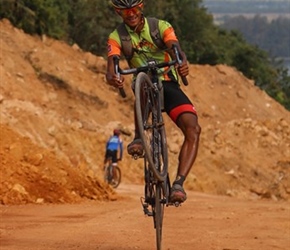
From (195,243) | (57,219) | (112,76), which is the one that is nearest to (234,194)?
(57,219)

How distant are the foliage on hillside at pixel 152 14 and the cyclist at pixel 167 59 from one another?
28693mm

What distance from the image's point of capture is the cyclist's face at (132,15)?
7.67 m

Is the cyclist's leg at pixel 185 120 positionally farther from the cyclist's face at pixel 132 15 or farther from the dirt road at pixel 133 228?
the dirt road at pixel 133 228

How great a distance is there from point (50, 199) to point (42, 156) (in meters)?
0.91

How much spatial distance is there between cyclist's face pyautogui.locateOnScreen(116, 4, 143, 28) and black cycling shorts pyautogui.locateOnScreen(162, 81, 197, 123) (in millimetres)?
561

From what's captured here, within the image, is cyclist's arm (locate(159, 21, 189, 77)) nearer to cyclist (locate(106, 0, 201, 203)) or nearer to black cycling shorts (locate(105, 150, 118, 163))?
cyclist (locate(106, 0, 201, 203))

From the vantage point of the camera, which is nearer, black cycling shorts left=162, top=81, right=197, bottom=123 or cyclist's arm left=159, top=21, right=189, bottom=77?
cyclist's arm left=159, top=21, right=189, bottom=77

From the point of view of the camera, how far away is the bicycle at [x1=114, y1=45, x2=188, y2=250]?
24.7 feet

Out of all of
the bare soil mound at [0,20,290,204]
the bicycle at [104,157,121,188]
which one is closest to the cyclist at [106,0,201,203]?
the bare soil mound at [0,20,290,204]

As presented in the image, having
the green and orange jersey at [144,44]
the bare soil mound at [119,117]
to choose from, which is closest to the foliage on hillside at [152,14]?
the bare soil mound at [119,117]

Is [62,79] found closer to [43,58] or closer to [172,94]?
[43,58]

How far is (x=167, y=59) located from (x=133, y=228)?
3.10m

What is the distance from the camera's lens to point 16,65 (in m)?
32.0

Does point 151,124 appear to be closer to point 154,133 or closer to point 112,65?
point 154,133
